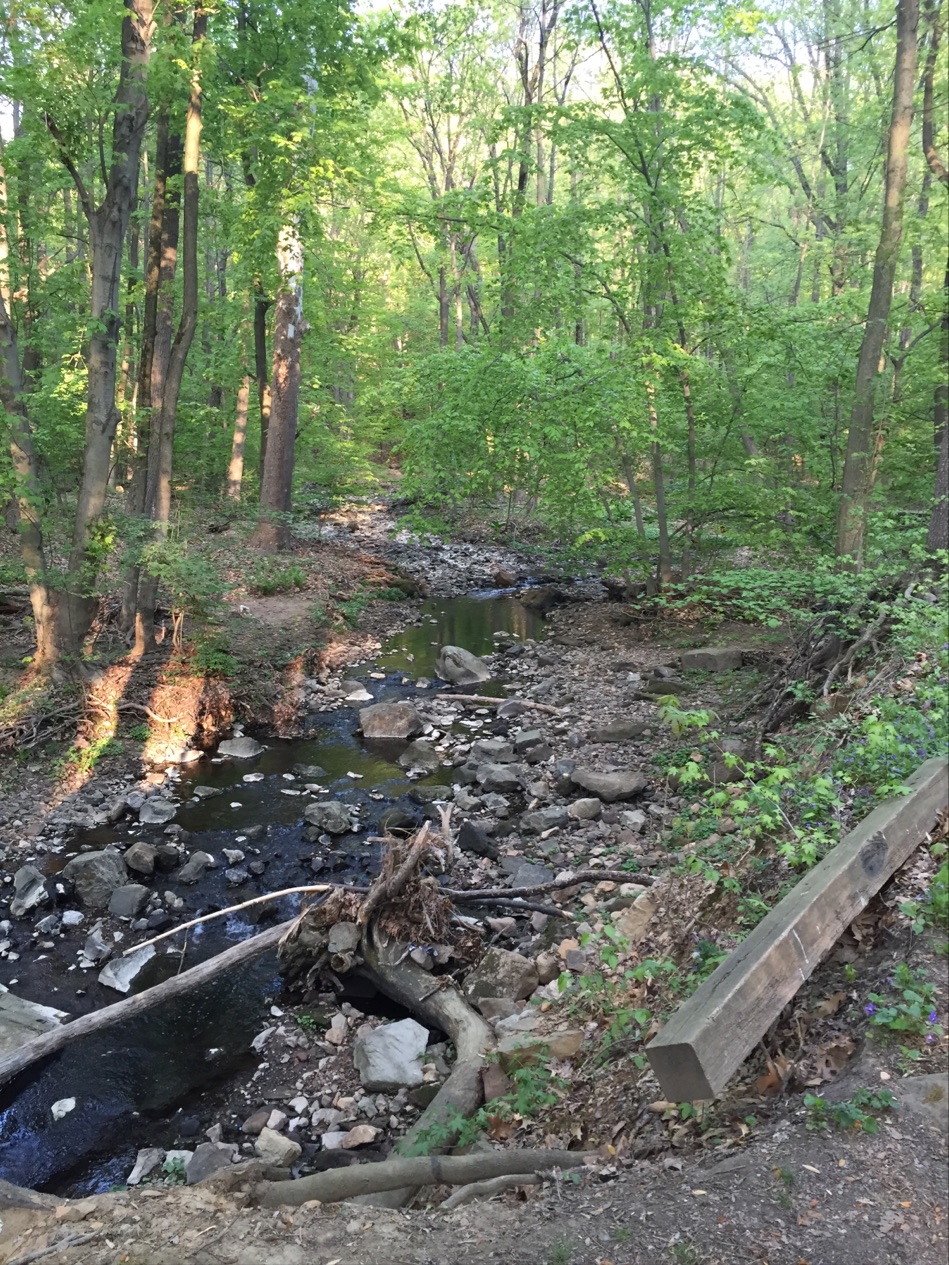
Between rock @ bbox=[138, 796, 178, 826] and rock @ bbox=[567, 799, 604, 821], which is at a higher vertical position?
rock @ bbox=[567, 799, 604, 821]

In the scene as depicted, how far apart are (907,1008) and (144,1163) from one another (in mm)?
4063

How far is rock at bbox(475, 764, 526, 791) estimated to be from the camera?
28.7 feet

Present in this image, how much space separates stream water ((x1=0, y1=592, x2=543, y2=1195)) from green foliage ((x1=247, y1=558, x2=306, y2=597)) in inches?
185

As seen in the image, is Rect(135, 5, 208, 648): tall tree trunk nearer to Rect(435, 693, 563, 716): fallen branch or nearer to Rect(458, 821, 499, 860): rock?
Rect(435, 693, 563, 716): fallen branch

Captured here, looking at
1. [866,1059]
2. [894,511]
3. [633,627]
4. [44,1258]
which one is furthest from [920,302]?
[44,1258]

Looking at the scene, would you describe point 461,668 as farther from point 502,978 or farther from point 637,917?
point 637,917

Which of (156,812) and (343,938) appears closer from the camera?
(343,938)

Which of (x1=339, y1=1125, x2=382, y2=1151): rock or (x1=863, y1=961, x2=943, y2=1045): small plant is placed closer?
(x1=863, y1=961, x2=943, y2=1045): small plant

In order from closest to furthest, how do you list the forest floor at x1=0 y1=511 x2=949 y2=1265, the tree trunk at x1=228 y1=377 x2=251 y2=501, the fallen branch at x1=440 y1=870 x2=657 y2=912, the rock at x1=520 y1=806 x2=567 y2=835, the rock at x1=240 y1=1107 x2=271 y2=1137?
1. the forest floor at x1=0 y1=511 x2=949 y2=1265
2. the rock at x1=240 y1=1107 x2=271 y2=1137
3. the fallen branch at x1=440 y1=870 x2=657 y2=912
4. the rock at x1=520 y1=806 x2=567 y2=835
5. the tree trunk at x1=228 y1=377 x2=251 y2=501

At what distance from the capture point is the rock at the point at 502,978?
5.22 metres

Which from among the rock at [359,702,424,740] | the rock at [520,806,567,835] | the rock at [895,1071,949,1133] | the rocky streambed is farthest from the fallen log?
the rock at [359,702,424,740]

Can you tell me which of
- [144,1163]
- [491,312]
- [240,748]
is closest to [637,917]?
[144,1163]

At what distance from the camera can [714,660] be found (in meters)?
11.1

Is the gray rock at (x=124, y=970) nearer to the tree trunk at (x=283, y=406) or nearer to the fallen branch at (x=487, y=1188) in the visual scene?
the fallen branch at (x=487, y=1188)
